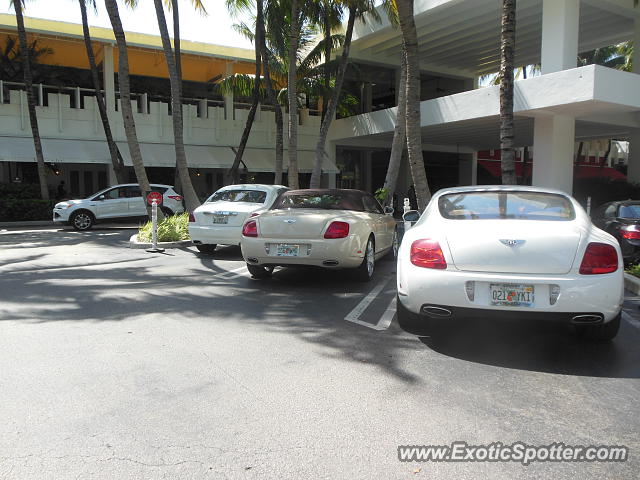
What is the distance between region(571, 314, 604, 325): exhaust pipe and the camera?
4.42 meters

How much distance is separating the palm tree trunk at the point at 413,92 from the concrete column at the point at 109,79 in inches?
623

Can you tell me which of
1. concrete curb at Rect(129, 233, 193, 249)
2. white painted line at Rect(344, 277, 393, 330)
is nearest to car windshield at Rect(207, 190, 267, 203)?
concrete curb at Rect(129, 233, 193, 249)

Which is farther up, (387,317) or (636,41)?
(636,41)

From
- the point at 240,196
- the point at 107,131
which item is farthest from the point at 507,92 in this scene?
the point at 107,131

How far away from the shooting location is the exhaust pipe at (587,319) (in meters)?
4.42

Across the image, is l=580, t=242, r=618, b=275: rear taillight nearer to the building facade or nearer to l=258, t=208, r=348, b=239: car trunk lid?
l=258, t=208, r=348, b=239: car trunk lid

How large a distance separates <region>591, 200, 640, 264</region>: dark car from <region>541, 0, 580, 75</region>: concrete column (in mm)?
7393

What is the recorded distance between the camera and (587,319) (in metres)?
4.45

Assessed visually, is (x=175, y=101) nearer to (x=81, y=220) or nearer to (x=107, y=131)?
(x=81, y=220)

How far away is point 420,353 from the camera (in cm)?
477

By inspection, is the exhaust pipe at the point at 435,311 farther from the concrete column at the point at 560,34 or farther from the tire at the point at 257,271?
the concrete column at the point at 560,34

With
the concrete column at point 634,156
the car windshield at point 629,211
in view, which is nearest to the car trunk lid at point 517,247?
the car windshield at point 629,211

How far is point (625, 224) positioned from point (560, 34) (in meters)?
8.97

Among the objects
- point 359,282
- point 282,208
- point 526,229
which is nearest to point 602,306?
point 526,229
